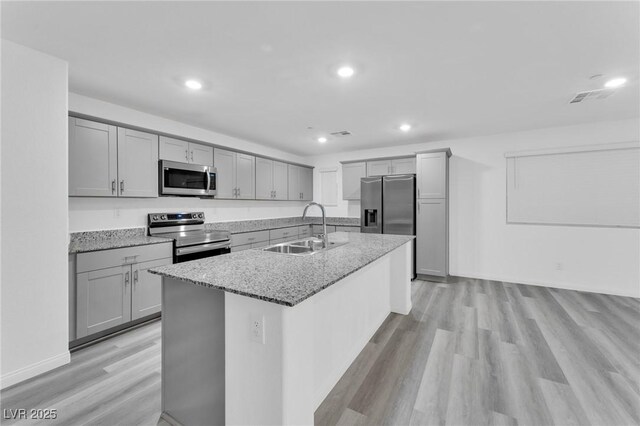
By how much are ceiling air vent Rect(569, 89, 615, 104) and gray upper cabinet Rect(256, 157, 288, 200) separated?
4.28 m

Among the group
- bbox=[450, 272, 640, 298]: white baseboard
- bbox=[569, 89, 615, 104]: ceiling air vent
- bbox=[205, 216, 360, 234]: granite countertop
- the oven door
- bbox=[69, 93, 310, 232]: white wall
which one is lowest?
bbox=[450, 272, 640, 298]: white baseboard

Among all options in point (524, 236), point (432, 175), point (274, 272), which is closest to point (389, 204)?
point (432, 175)

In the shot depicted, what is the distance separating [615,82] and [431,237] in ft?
8.90

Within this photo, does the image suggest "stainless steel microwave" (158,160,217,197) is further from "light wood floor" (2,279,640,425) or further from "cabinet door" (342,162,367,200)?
"cabinet door" (342,162,367,200)

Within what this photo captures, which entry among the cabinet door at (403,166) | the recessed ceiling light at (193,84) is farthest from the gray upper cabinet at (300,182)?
the recessed ceiling light at (193,84)

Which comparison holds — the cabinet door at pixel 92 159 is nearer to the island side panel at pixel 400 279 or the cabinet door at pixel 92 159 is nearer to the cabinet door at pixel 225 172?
the cabinet door at pixel 225 172

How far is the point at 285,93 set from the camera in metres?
2.84

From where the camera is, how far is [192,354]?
149 cm

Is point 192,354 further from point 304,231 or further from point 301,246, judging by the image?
point 304,231

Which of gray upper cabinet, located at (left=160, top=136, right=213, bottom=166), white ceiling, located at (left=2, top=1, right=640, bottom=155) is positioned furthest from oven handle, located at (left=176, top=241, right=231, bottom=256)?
white ceiling, located at (left=2, top=1, right=640, bottom=155)

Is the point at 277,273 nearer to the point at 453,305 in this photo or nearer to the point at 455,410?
the point at 455,410

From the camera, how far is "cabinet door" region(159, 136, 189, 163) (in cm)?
348

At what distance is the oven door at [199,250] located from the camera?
3.19m

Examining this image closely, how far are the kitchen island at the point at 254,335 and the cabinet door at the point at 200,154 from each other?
2354 mm
